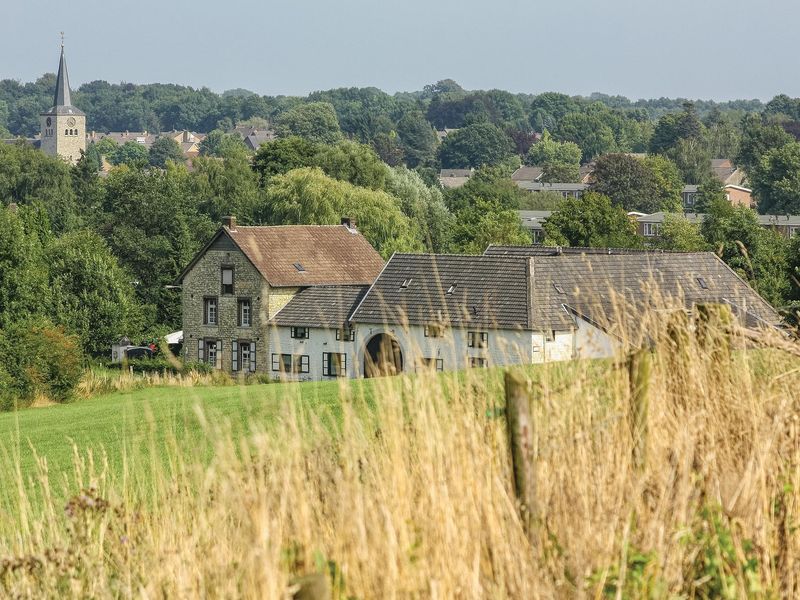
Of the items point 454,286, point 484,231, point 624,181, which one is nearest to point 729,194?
point 624,181

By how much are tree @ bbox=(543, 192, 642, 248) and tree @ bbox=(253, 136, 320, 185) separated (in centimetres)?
1402

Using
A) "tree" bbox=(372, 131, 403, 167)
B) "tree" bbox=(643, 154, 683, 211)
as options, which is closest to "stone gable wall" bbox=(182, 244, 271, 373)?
"tree" bbox=(643, 154, 683, 211)

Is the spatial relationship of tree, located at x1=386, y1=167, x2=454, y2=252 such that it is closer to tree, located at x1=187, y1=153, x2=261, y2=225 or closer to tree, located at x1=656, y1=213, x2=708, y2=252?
tree, located at x1=187, y1=153, x2=261, y2=225

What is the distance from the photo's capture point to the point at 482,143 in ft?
636

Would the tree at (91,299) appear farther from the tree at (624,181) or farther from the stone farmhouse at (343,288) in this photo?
the tree at (624,181)

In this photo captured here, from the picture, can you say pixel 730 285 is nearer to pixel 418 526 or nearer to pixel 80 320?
pixel 80 320

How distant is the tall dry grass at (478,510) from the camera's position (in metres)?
4.73

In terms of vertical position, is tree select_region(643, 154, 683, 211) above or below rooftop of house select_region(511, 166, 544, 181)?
below

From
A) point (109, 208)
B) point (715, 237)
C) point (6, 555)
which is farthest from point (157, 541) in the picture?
point (109, 208)

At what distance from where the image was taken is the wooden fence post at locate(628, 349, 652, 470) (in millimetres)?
5598

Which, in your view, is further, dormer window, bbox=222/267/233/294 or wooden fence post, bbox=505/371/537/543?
dormer window, bbox=222/267/233/294

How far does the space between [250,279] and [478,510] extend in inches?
1830

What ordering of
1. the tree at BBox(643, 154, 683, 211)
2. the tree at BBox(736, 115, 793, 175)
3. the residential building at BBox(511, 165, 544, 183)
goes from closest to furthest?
the tree at BBox(643, 154, 683, 211) < the tree at BBox(736, 115, 793, 175) < the residential building at BBox(511, 165, 544, 183)

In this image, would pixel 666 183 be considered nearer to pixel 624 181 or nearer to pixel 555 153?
pixel 624 181
